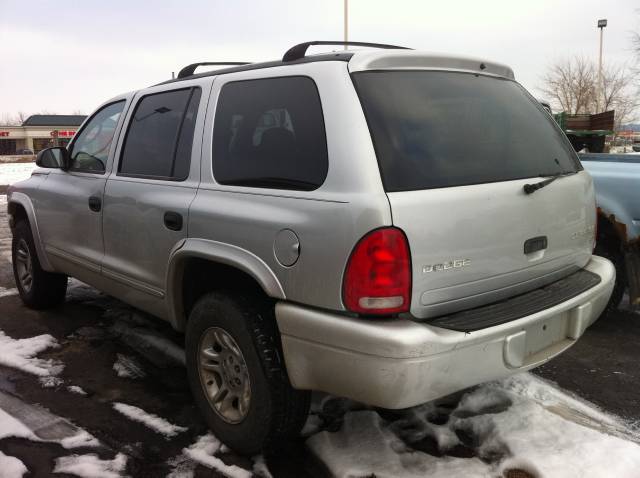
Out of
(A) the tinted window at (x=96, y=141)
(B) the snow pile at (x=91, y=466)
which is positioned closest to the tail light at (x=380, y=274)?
(B) the snow pile at (x=91, y=466)

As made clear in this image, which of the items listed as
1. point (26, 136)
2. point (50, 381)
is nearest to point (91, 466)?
point (50, 381)

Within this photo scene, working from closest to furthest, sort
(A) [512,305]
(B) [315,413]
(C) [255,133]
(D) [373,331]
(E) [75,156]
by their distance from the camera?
(D) [373,331], (A) [512,305], (C) [255,133], (B) [315,413], (E) [75,156]

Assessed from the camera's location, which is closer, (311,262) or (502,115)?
(311,262)

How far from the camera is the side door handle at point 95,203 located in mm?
3652

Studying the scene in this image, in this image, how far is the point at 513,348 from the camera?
2346 mm

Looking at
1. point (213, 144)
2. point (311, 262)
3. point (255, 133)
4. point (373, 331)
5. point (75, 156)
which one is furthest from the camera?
point (75, 156)

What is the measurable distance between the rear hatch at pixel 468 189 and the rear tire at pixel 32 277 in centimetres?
361

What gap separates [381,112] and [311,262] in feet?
2.25

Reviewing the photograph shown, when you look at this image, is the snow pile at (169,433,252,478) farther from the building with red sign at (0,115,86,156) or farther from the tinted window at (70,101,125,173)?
the building with red sign at (0,115,86,156)

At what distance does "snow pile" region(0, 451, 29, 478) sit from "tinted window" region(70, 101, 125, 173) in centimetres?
185

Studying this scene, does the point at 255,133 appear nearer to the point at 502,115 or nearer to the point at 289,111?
the point at 289,111

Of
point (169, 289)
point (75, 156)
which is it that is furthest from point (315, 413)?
point (75, 156)

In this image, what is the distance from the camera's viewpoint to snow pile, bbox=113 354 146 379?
12.1 ft

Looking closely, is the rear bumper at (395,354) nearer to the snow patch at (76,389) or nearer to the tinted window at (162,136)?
the tinted window at (162,136)
